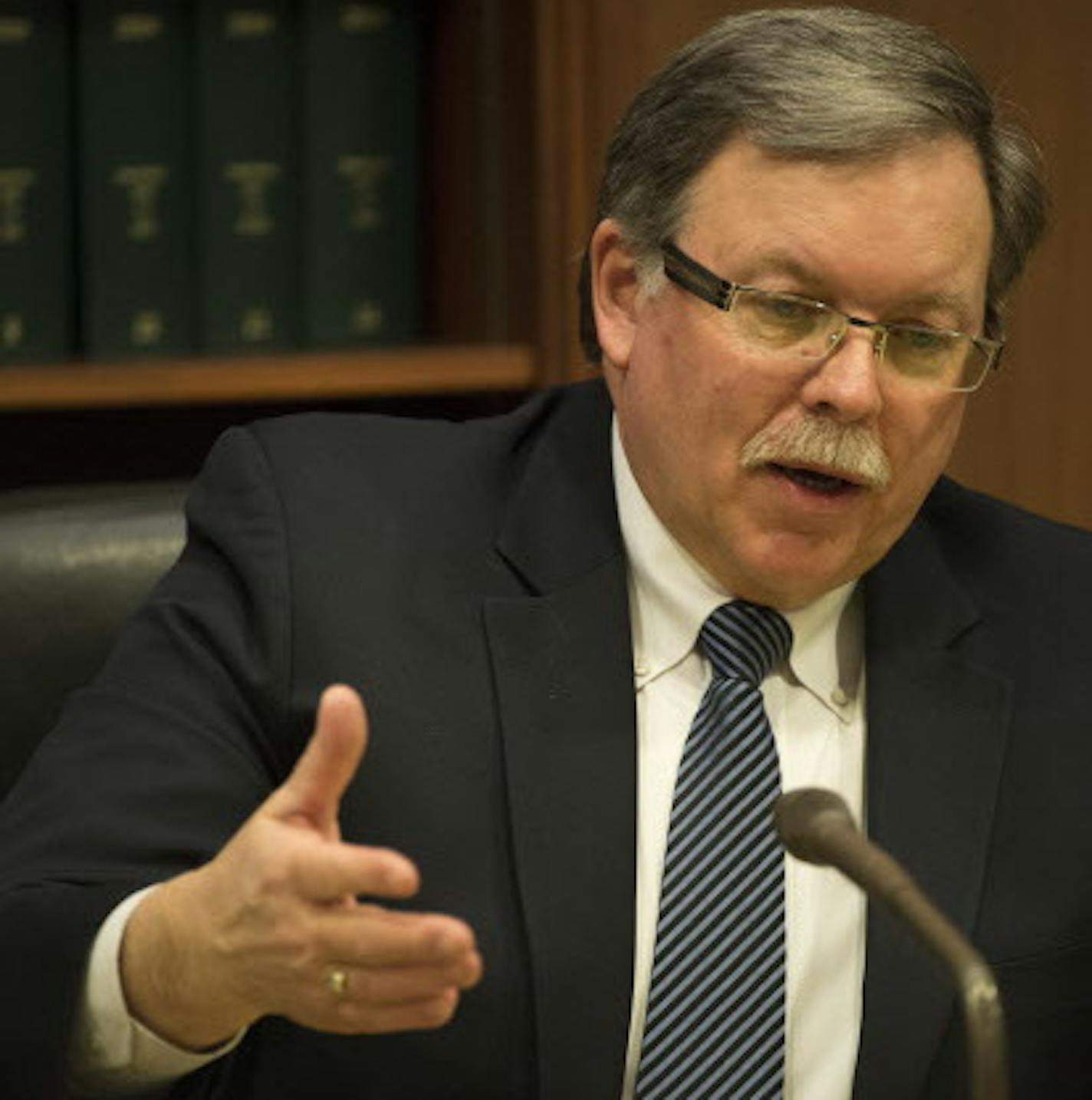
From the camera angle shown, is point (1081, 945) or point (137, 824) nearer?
point (137, 824)

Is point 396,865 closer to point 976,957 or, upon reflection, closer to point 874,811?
point 976,957

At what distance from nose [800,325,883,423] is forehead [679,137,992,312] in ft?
0.11

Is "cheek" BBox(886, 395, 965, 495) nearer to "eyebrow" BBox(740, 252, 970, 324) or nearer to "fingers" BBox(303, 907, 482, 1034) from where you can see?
"eyebrow" BBox(740, 252, 970, 324)

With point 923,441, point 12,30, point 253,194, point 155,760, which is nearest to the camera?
point 155,760

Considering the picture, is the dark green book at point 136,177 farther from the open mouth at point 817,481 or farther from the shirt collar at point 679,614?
the open mouth at point 817,481

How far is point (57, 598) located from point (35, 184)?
2.25ft

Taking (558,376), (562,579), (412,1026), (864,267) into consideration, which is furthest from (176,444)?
(412,1026)

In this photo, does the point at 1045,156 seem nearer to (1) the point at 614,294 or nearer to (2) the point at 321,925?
(1) the point at 614,294

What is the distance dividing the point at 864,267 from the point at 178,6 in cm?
101

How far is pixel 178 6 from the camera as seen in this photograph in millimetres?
2463

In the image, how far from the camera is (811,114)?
1.71 m

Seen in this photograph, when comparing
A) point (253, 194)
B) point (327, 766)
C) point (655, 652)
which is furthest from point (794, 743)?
point (253, 194)

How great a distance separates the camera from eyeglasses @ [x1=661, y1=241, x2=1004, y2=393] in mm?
1714

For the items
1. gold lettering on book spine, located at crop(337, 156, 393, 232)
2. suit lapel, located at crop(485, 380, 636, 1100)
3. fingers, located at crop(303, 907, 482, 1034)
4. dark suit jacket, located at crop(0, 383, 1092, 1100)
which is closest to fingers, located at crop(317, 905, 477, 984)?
fingers, located at crop(303, 907, 482, 1034)
